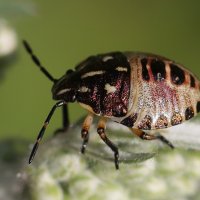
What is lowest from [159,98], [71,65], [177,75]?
[71,65]

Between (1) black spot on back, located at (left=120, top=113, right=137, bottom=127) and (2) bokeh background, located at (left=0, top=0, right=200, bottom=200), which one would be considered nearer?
(2) bokeh background, located at (left=0, top=0, right=200, bottom=200)

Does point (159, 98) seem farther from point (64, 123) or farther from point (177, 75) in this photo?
point (64, 123)

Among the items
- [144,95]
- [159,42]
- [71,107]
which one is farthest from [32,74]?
[144,95]

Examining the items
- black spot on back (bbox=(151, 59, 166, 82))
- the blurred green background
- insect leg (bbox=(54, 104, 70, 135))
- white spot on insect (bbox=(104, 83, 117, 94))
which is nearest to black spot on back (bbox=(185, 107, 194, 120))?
black spot on back (bbox=(151, 59, 166, 82))

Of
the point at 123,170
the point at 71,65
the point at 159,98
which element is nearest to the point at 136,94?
the point at 159,98

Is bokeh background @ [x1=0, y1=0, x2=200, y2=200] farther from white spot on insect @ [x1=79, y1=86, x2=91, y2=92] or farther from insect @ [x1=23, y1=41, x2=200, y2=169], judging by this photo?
white spot on insect @ [x1=79, y1=86, x2=91, y2=92]

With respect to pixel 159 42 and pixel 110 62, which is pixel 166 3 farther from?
pixel 110 62

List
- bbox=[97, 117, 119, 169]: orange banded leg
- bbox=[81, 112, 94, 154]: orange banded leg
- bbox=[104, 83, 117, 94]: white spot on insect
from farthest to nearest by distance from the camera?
1. bbox=[104, 83, 117, 94]: white spot on insect
2. bbox=[81, 112, 94, 154]: orange banded leg
3. bbox=[97, 117, 119, 169]: orange banded leg

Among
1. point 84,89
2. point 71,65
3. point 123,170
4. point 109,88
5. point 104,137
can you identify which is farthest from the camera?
point 71,65
